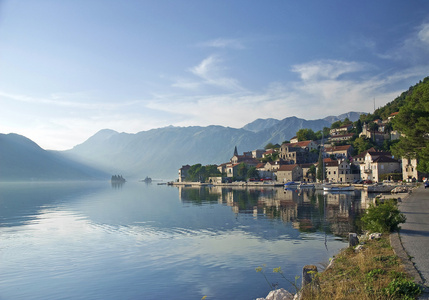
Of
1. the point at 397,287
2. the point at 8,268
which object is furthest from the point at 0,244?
the point at 397,287

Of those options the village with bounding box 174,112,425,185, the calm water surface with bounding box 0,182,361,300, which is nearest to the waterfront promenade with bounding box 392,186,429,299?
the calm water surface with bounding box 0,182,361,300

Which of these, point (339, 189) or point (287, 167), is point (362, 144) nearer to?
point (287, 167)

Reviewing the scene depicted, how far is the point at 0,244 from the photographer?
2628 cm

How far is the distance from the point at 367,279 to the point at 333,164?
117 meters

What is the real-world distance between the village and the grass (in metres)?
77.1

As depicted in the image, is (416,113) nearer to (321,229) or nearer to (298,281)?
(321,229)

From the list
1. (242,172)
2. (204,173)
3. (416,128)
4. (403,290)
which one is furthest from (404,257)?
(204,173)

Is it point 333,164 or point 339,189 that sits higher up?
point 333,164

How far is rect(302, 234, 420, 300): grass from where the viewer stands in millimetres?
9430

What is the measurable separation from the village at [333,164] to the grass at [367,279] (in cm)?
7711

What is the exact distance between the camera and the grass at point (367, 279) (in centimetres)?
943

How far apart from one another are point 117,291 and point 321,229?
19136 mm

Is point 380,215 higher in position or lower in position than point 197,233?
higher

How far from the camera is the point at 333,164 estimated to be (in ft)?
403
